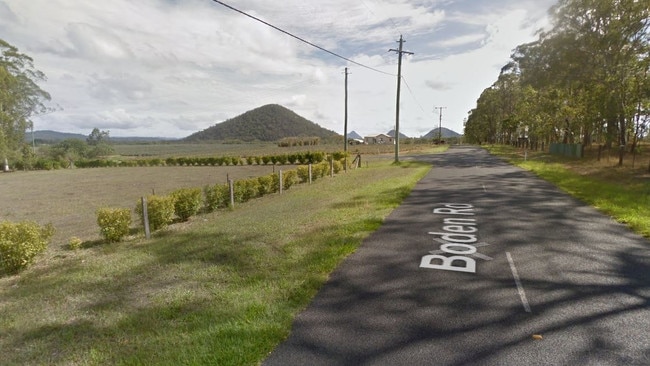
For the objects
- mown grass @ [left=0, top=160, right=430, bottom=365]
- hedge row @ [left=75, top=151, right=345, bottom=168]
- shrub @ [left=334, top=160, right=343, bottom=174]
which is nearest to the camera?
mown grass @ [left=0, top=160, right=430, bottom=365]

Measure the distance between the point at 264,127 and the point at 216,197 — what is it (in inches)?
5569

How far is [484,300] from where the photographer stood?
375 cm

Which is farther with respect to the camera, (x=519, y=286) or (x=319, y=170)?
(x=319, y=170)

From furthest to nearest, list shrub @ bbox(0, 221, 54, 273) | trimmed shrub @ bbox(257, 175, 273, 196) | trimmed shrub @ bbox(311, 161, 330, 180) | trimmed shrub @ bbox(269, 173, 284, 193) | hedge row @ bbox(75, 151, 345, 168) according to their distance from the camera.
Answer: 1. hedge row @ bbox(75, 151, 345, 168)
2. trimmed shrub @ bbox(311, 161, 330, 180)
3. trimmed shrub @ bbox(269, 173, 284, 193)
4. trimmed shrub @ bbox(257, 175, 273, 196)
5. shrub @ bbox(0, 221, 54, 273)

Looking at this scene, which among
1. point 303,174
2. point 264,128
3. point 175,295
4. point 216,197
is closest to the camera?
point 175,295

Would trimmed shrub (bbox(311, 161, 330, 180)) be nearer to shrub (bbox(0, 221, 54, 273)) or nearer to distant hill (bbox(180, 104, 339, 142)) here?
shrub (bbox(0, 221, 54, 273))

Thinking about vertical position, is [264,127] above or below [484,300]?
above

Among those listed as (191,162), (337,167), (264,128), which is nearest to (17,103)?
(191,162)

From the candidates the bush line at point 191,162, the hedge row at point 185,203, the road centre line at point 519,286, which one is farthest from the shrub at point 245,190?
the bush line at point 191,162

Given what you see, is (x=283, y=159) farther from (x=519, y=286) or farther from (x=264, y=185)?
(x=519, y=286)

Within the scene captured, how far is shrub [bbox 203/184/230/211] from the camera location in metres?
10.9

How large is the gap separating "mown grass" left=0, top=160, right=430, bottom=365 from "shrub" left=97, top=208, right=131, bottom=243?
0.30 meters

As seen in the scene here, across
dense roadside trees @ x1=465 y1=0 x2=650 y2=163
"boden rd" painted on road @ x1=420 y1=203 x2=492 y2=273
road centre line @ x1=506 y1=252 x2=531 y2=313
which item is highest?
dense roadside trees @ x1=465 y1=0 x2=650 y2=163

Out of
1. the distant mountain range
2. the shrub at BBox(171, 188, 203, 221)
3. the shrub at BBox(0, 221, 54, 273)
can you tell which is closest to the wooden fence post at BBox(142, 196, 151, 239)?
the shrub at BBox(171, 188, 203, 221)
